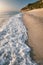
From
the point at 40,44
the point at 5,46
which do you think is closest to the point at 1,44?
the point at 5,46

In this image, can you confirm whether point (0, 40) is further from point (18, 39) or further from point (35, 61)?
point (35, 61)

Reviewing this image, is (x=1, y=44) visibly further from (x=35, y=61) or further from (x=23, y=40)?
(x=35, y=61)

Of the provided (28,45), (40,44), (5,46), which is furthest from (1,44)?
(40,44)

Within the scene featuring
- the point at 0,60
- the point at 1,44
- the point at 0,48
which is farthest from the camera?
the point at 1,44

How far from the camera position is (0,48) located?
658 centimetres

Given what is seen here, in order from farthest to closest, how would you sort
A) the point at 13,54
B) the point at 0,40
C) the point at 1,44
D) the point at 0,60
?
the point at 0,40 < the point at 1,44 < the point at 13,54 < the point at 0,60

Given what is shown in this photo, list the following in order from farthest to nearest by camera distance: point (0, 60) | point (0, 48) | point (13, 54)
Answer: point (0, 48)
point (13, 54)
point (0, 60)

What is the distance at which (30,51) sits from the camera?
649 centimetres

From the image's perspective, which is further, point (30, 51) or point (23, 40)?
point (23, 40)

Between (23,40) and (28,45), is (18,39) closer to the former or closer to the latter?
(23,40)

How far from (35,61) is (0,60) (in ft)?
3.45

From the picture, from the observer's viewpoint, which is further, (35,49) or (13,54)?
(35,49)

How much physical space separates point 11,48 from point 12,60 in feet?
3.44

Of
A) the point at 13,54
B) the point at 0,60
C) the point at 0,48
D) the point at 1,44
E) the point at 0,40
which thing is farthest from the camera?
the point at 0,40
